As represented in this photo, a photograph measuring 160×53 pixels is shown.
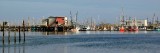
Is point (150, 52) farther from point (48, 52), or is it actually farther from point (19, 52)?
point (19, 52)

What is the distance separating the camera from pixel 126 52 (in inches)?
2219

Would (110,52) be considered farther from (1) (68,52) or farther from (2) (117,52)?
(1) (68,52)

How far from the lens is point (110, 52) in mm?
56031

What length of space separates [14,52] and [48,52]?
4334 millimetres

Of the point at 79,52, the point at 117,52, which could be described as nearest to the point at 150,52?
the point at 117,52

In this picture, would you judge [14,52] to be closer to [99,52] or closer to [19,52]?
[19,52]

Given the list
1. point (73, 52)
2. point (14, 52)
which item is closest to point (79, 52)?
point (73, 52)

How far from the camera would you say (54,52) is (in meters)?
55.6

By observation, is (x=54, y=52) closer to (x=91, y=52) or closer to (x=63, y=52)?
(x=63, y=52)

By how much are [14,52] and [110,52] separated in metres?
12.3

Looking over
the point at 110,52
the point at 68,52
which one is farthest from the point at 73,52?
the point at 110,52

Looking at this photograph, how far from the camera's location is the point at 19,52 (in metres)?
55.5

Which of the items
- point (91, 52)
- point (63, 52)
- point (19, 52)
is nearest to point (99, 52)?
point (91, 52)

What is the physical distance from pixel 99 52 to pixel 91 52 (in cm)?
105
